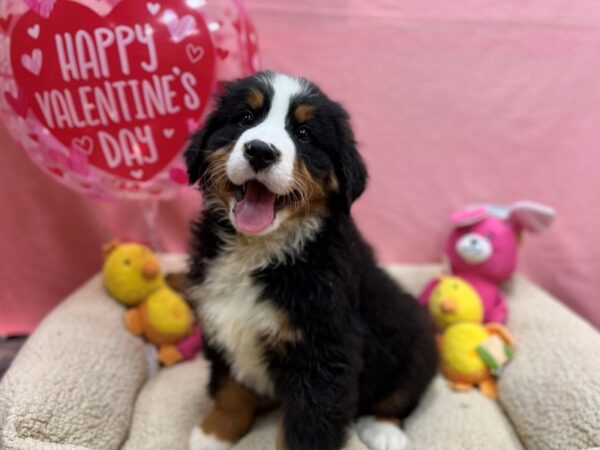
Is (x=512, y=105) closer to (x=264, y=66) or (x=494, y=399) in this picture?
(x=264, y=66)

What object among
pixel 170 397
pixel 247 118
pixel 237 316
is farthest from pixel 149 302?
pixel 247 118

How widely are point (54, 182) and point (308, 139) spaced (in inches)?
65.4

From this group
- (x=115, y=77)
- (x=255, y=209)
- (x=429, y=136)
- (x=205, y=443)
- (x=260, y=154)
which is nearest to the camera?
(x=260, y=154)

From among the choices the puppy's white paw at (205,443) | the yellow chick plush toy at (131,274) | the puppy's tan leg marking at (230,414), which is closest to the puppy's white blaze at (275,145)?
the puppy's tan leg marking at (230,414)

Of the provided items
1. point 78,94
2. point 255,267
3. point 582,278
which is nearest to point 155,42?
point 78,94

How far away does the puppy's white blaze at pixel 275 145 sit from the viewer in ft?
4.71

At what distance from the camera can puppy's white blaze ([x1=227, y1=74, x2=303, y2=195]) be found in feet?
4.71

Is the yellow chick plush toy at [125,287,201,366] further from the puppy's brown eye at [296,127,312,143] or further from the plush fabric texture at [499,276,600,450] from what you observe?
the plush fabric texture at [499,276,600,450]

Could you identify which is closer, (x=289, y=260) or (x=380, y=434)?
(x=289, y=260)

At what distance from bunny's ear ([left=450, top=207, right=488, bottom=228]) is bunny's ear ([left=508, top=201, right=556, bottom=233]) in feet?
0.49

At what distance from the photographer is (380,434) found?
1.92 meters

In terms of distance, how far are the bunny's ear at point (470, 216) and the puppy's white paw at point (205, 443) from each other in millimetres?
1491

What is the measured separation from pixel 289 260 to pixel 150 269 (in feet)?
3.08

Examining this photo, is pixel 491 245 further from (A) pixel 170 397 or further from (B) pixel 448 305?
(A) pixel 170 397
